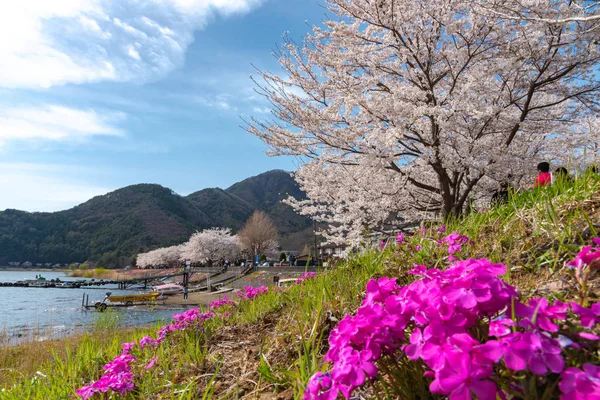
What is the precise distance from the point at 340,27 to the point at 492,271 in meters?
7.06

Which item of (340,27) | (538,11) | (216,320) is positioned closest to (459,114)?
(538,11)

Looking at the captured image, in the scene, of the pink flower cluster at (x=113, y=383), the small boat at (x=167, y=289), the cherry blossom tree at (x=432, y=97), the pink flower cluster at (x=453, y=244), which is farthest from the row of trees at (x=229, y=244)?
the pink flower cluster at (x=453, y=244)

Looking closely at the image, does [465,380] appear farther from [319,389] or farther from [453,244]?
[453,244]

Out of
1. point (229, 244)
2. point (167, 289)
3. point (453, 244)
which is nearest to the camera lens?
point (453, 244)

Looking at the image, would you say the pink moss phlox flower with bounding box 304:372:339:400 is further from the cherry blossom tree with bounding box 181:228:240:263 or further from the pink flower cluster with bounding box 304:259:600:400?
the cherry blossom tree with bounding box 181:228:240:263

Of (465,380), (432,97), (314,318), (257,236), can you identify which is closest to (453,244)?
(314,318)

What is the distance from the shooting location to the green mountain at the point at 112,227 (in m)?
127

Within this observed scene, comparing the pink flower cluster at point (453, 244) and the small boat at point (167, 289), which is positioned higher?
the pink flower cluster at point (453, 244)

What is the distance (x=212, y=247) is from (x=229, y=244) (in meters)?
3.60

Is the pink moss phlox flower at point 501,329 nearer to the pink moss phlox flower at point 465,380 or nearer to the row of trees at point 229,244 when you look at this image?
the pink moss phlox flower at point 465,380

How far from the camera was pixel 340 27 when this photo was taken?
712cm

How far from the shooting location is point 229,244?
78.1 metres

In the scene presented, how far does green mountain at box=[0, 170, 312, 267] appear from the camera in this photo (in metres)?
127

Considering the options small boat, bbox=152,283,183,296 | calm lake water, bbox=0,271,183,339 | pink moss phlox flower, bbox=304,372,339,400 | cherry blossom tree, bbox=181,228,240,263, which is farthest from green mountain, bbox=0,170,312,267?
pink moss phlox flower, bbox=304,372,339,400
